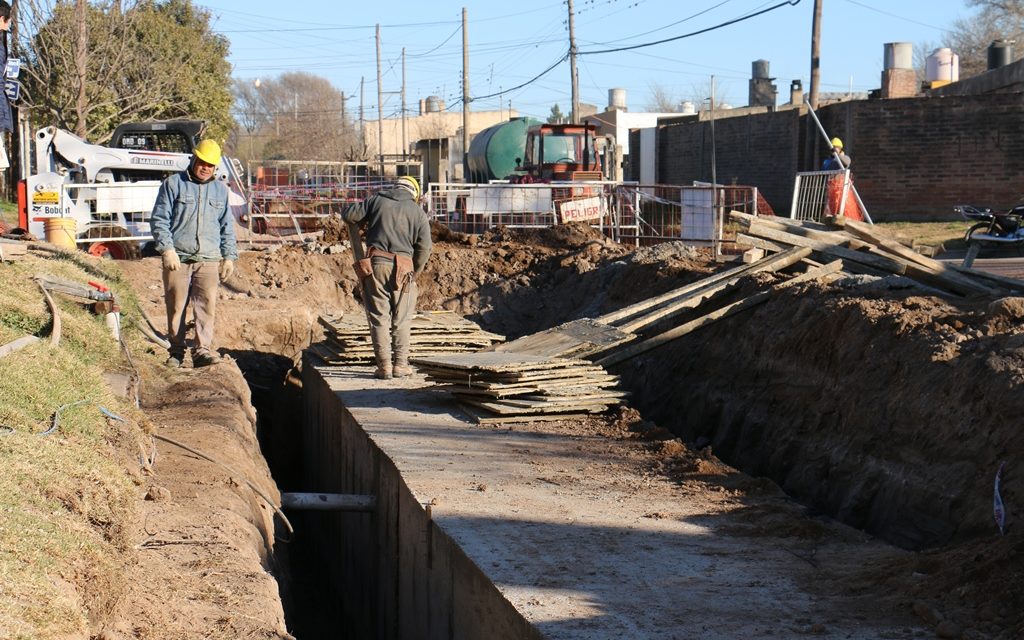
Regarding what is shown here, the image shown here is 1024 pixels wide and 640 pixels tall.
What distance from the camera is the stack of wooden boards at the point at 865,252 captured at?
10.4 meters

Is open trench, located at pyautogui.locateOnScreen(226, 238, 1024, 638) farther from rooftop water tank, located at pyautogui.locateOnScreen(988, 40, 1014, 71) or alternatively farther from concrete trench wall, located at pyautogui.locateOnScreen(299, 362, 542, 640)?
rooftop water tank, located at pyautogui.locateOnScreen(988, 40, 1014, 71)

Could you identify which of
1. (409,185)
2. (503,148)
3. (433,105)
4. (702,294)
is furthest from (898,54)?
(433,105)

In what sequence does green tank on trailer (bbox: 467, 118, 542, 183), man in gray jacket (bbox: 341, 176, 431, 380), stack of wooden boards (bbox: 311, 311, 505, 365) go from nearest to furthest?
man in gray jacket (bbox: 341, 176, 431, 380), stack of wooden boards (bbox: 311, 311, 505, 365), green tank on trailer (bbox: 467, 118, 542, 183)

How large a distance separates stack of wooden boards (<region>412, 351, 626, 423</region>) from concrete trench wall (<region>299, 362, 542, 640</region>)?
1013mm

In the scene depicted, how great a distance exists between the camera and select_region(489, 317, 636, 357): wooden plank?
34.0ft

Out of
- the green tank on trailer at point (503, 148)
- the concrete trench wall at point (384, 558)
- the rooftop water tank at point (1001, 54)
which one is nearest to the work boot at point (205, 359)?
the concrete trench wall at point (384, 558)

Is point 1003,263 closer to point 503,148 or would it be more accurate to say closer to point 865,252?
point 865,252

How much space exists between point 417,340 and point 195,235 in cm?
317

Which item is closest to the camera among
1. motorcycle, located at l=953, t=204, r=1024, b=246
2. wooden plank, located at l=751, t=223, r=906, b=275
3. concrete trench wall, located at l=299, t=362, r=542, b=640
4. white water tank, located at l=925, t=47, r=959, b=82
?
concrete trench wall, located at l=299, t=362, r=542, b=640

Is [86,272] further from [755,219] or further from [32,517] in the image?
[32,517]

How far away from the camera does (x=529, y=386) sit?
9492mm

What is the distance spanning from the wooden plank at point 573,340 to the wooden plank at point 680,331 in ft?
0.39

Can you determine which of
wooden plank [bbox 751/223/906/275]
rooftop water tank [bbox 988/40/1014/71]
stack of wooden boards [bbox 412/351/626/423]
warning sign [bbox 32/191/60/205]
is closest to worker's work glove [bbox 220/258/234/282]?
stack of wooden boards [bbox 412/351/626/423]

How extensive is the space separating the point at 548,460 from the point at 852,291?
3.41 meters
